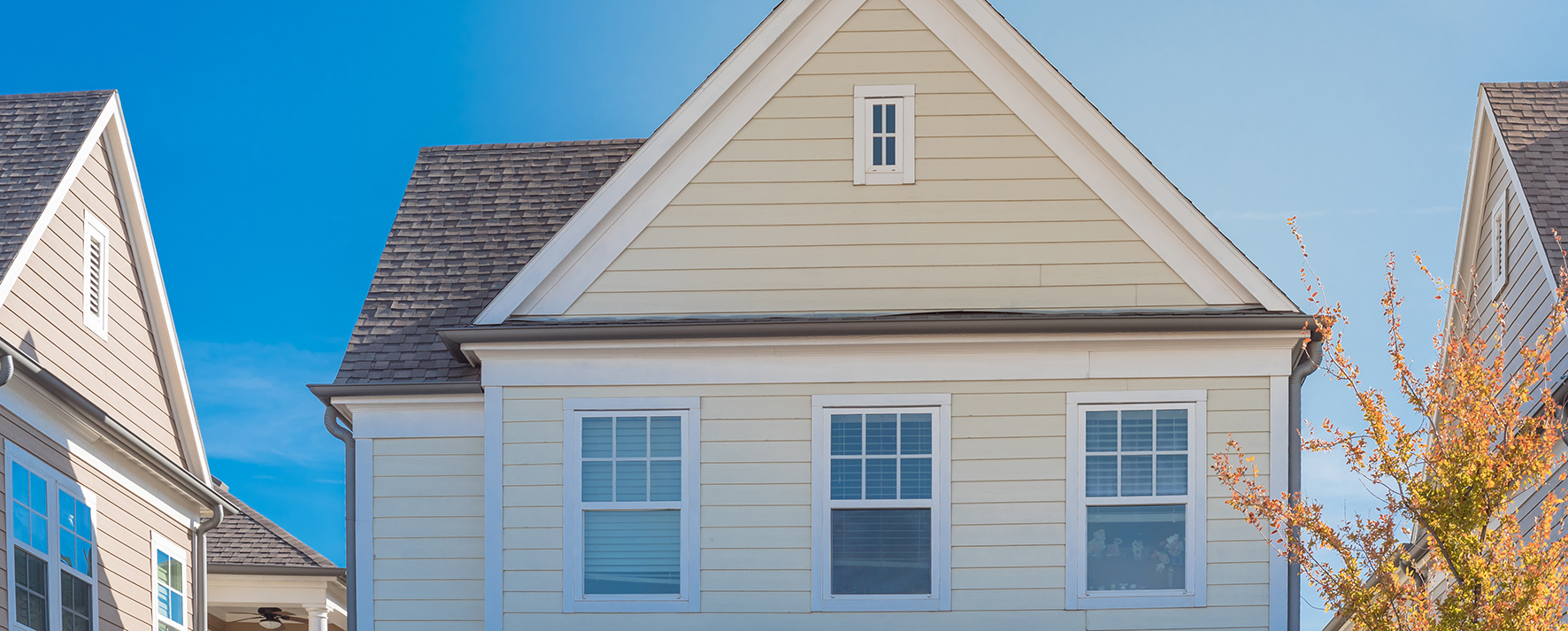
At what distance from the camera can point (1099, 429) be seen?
1141 centimetres

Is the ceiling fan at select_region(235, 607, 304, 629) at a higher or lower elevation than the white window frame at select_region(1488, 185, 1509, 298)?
lower

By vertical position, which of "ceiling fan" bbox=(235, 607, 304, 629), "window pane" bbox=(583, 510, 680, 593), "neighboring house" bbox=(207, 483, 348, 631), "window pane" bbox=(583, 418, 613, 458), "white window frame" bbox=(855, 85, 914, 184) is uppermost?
"white window frame" bbox=(855, 85, 914, 184)

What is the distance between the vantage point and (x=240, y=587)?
17.6m

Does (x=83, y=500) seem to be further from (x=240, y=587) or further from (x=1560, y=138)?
(x=1560, y=138)

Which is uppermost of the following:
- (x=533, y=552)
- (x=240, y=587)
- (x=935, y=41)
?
(x=935, y=41)

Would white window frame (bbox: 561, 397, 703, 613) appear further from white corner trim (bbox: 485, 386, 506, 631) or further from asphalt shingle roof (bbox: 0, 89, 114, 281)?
asphalt shingle roof (bbox: 0, 89, 114, 281)

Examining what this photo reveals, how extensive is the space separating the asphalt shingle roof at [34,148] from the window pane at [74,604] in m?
2.87

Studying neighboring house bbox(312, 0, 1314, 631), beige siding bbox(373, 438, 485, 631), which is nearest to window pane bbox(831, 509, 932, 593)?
neighboring house bbox(312, 0, 1314, 631)

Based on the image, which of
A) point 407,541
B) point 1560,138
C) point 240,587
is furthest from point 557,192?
point 1560,138

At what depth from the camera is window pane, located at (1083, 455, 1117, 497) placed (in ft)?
37.1

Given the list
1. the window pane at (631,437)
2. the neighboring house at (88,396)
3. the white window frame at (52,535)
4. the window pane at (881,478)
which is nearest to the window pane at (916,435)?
the window pane at (881,478)

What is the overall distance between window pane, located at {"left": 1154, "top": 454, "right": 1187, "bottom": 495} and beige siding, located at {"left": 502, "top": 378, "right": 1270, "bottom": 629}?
211mm

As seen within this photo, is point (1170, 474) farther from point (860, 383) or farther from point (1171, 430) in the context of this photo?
point (860, 383)

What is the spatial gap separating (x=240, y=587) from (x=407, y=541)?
6.62m
